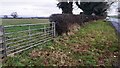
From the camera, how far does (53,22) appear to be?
1526 cm

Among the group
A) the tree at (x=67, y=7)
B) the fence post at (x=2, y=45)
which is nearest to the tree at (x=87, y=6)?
the tree at (x=67, y=7)

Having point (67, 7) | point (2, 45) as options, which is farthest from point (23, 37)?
point (67, 7)

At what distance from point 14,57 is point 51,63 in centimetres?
136

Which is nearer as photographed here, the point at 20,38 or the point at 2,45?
the point at 2,45

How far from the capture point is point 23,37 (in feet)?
35.9

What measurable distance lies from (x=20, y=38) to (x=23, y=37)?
0.55 feet

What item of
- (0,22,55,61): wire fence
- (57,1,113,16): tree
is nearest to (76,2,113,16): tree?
(57,1,113,16): tree

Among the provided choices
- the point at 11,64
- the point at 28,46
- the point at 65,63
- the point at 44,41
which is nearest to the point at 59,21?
the point at 44,41

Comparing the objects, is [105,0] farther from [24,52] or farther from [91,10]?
[24,52]

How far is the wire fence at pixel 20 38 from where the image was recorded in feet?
29.6

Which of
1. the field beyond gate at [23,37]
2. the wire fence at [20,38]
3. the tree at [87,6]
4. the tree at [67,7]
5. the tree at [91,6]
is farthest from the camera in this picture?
the tree at [91,6]

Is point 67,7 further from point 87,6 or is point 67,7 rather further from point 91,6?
point 91,6

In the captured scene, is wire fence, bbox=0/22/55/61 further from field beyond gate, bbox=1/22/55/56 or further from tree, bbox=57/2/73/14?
tree, bbox=57/2/73/14

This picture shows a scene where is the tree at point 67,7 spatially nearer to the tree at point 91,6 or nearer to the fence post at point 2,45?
the tree at point 91,6
